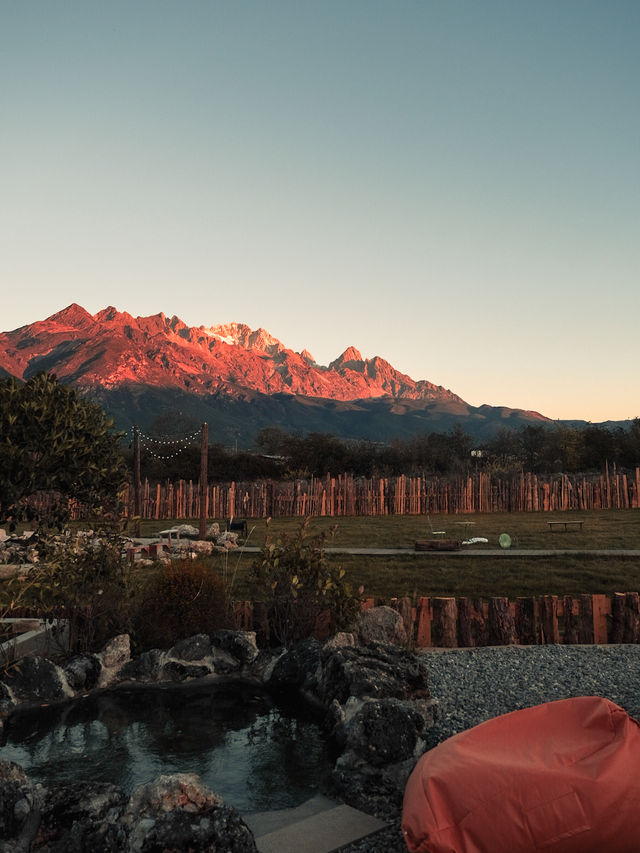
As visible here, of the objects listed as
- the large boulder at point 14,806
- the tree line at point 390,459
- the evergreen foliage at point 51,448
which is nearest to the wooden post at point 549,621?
the evergreen foliage at point 51,448

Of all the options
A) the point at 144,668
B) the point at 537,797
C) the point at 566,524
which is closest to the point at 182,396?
the point at 566,524

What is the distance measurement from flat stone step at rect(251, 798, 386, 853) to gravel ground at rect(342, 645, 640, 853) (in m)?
1.21

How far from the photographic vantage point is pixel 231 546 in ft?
54.4

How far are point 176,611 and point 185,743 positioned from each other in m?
1.85

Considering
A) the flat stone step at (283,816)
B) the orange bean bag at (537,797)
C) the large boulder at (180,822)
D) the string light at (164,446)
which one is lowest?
the flat stone step at (283,816)

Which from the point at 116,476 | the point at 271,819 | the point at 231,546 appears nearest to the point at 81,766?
the point at 271,819

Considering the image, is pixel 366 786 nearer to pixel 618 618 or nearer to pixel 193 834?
pixel 193 834

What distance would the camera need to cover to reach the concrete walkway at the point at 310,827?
357cm

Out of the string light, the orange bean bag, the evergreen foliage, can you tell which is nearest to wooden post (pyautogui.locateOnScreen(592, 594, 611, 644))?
the orange bean bag

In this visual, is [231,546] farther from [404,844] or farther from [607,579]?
[404,844]

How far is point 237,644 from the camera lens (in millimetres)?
6926

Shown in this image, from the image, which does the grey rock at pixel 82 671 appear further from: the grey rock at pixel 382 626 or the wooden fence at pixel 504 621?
the grey rock at pixel 382 626

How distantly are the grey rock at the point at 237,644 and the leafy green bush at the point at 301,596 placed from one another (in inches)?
20.0

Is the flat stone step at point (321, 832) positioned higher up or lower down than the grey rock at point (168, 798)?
lower down
